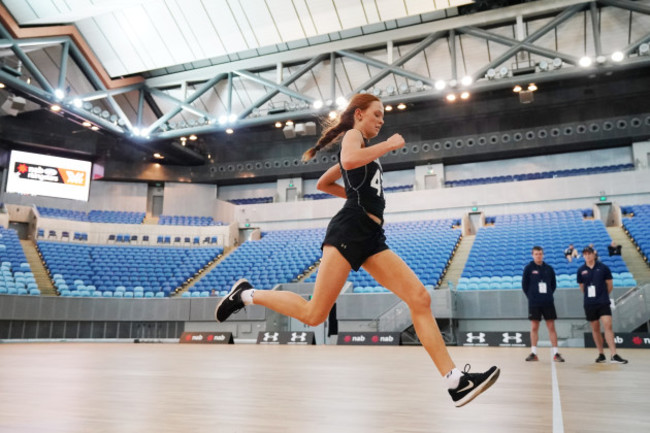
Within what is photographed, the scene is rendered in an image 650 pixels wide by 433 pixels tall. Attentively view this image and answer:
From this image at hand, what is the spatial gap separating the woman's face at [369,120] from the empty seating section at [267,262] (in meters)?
13.4

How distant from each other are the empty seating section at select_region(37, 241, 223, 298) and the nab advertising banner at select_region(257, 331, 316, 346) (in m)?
5.39

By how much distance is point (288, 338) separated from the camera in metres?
13.5

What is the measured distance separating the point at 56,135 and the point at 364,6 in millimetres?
15167

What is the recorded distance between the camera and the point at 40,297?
50.9 ft

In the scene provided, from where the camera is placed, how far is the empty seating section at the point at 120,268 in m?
17.1

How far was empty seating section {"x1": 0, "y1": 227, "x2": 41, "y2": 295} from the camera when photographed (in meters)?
15.4

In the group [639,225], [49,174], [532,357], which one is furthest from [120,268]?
[639,225]

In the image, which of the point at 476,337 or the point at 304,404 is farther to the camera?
the point at 476,337

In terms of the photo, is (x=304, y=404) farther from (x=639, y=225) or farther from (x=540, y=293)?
(x=639, y=225)

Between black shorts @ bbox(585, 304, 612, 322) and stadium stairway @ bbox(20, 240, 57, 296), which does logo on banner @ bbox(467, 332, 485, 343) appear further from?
stadium stairway @ bbox(20, 240, 57, 296)

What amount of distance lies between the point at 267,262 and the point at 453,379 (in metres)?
17.0

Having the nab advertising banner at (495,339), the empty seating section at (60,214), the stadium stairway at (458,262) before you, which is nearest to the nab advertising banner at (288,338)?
the nab advertising banner at (495,339)

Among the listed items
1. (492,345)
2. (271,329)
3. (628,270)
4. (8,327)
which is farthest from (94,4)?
(628,270)

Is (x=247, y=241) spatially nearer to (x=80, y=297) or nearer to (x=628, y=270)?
(x=80, y=297)
